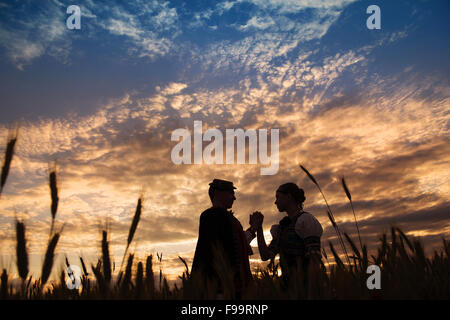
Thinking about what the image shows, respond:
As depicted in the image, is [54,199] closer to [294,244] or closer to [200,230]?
[200,230]

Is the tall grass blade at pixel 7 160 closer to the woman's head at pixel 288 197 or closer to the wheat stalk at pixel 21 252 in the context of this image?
the wheat stalk at pixel 21 252

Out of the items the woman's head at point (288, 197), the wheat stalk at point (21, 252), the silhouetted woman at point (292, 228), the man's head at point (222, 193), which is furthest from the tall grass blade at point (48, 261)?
the woman's head at point (288, 197)

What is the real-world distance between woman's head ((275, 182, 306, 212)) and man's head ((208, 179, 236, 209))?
0.82m

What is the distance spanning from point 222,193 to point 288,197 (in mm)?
1139

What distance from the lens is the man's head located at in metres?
5.37

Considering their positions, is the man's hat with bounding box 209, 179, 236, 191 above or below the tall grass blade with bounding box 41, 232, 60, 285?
above

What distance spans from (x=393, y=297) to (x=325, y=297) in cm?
60

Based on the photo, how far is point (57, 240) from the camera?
1946 millimetres

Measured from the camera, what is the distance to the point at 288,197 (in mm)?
5801

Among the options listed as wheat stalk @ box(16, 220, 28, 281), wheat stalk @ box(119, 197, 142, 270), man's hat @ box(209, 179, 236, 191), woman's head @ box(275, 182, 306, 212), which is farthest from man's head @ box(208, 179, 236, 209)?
wheat stalk @ box(16, 220, 28, 281)

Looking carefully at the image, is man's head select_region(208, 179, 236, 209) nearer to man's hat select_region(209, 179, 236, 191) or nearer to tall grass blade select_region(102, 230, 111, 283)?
man's hat select_region(209, 179, 236, 191)

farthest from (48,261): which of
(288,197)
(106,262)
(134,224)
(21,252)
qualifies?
(288,197)

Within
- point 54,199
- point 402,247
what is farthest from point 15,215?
point 402,247

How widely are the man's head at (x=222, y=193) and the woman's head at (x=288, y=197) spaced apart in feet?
2.70
